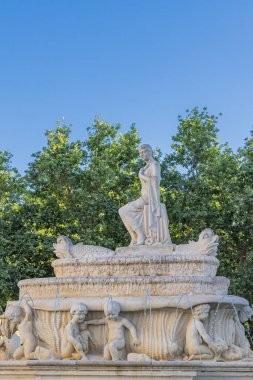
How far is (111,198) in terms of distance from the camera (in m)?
24.3

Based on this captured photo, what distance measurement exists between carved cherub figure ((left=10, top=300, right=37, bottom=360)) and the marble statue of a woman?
317 centimetres

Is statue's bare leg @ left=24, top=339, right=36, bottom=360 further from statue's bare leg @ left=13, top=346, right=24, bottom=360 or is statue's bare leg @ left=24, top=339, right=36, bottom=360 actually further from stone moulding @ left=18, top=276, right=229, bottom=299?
stone moulding @ left=18, top=276, right=229, bottom=299

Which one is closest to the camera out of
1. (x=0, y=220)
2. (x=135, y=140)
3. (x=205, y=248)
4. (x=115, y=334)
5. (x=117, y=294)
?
(x=115, y=334)

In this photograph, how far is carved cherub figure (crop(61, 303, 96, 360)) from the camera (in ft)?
35.0

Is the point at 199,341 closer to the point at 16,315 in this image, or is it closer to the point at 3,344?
the point at 16,315

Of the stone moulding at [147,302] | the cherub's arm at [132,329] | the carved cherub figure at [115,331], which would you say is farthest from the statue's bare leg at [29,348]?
the cherub's arm at [132,329]

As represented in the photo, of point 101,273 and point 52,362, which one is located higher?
point 101,273

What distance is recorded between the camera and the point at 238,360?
35.6ft

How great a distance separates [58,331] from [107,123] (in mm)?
16812

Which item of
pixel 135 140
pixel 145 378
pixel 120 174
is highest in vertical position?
pixel 135 140

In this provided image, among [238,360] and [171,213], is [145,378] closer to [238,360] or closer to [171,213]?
[238,360]

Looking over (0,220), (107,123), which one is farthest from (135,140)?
(0,220)

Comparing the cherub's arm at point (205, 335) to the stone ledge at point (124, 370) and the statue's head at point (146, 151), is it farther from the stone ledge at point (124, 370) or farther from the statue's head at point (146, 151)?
the statue's head at point (146, 151)

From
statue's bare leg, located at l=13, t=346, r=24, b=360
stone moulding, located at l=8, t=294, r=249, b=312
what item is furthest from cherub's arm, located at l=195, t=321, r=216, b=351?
statue's bare leg, located at l=13, t=346, r=24, b=360
